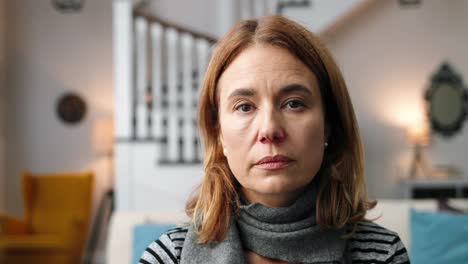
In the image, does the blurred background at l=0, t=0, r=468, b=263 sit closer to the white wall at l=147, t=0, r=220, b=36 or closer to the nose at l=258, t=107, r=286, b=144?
the white wall at l=147, t=0, r=220, b=36

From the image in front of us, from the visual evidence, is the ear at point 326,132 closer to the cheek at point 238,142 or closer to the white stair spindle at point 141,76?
the cheek at point 238,142

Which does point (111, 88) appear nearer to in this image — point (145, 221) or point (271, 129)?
point (145, 221)

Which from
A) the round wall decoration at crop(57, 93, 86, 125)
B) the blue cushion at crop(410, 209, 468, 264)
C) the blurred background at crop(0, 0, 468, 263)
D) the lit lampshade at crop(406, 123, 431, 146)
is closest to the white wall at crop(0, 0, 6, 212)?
the blurred background at crop(0, 0, 468, 263)

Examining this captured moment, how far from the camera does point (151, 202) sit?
5070 mm

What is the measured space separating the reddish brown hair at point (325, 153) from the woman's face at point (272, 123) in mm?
25

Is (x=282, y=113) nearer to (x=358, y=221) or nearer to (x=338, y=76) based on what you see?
(x=338, y=76)

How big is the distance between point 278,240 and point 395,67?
19.3ft

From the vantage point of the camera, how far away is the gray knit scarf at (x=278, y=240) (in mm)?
1001

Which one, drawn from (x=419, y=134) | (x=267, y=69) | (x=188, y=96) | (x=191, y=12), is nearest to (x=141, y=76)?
(x=188, y=96)

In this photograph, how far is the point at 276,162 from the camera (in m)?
0.95

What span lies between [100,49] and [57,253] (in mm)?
2360

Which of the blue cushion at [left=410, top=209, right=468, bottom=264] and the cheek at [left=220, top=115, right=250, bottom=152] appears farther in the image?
the blue cushion at [left=410, top=209, right=468, bottom=264]

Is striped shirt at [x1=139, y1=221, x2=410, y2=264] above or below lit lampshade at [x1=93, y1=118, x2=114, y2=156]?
below

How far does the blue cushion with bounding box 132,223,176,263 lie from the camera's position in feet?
6.82
